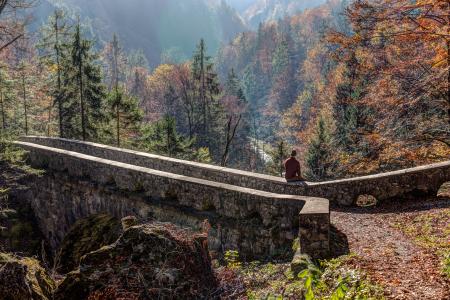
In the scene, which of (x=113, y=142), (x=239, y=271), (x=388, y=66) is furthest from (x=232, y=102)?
(x=239, y=271)

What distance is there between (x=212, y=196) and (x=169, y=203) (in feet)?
4.32

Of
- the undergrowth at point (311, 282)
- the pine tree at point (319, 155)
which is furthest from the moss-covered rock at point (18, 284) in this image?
the pine tree at point (319, 155)

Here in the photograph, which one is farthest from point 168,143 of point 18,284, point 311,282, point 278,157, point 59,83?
point 311,282

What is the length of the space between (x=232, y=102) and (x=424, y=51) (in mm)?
55118

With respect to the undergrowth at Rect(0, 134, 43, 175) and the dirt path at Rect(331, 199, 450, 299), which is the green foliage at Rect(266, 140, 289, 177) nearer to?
the undergrowth at Rect(0, 134, 43, 175)

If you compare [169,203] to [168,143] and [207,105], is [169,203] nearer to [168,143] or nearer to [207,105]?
[168,143]

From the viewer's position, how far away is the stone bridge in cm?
810

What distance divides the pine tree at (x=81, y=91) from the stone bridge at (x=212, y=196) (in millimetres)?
13443

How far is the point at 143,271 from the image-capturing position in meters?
5.49

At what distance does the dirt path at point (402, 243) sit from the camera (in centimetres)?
548

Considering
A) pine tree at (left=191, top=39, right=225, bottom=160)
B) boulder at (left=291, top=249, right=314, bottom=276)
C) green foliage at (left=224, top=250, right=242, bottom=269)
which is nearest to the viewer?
boulder at (left=291, top=249, right=314, bottom=276)

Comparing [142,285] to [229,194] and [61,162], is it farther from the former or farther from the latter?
[61,162]

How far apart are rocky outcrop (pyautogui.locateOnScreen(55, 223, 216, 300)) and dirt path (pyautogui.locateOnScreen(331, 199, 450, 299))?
2.37 m

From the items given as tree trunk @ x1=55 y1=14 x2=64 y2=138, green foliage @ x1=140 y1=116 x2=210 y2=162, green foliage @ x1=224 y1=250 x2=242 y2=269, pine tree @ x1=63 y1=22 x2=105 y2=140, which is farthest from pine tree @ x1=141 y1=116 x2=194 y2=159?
green foliage @ x1=224 y1=250 x2=242 y2=269
